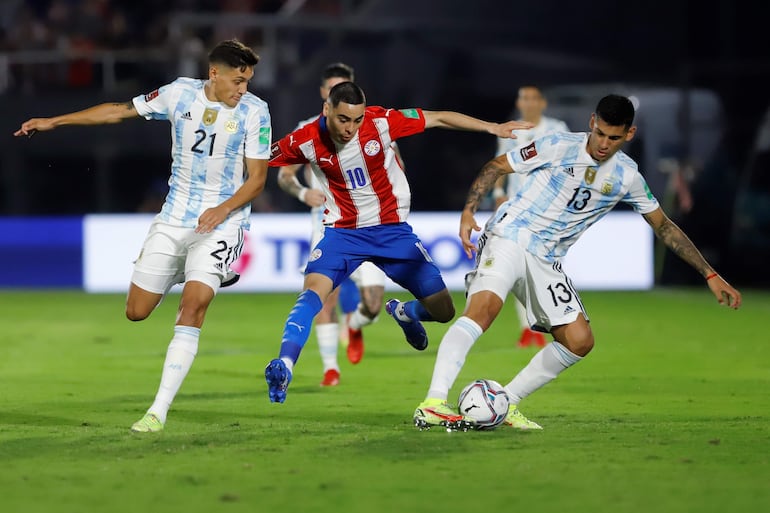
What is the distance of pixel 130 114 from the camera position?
7586 mm

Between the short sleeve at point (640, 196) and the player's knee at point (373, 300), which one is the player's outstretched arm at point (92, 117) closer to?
the short sleeve at point (640, 196)

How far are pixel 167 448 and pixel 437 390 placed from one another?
147cm

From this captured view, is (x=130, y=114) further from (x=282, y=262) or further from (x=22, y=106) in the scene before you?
(x=22, y=106)

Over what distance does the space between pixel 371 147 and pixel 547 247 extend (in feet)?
3.99

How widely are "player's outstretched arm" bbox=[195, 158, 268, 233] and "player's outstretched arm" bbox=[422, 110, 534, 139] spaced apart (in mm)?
1048

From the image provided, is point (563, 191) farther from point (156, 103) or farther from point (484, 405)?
point (156, 103)

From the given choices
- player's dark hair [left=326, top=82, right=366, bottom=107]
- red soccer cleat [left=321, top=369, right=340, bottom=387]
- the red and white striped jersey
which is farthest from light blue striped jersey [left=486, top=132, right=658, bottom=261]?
red soccer cleat [left=321, top=369, right=340, bottom=387]

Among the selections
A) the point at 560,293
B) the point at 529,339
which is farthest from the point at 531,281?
the point at 529,339

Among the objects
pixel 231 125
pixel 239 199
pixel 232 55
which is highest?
pixel 232 55

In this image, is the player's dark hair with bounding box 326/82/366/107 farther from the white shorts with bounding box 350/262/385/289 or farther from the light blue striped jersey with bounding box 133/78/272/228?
the white shorts with bounding box 350/262/385/289

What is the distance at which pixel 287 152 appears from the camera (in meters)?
7.95

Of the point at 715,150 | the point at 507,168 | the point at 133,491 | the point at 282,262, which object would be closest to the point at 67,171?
the point at 282,262

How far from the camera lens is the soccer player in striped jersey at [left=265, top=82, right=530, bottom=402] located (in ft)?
25.3

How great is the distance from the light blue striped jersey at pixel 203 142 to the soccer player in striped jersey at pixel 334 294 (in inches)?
54.1
